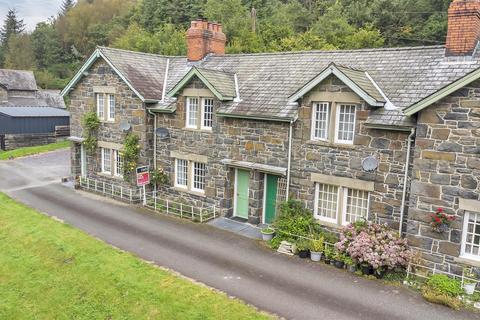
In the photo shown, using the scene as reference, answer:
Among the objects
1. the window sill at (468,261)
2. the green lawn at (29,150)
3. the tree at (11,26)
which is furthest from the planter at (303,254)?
the tree at (11,26)

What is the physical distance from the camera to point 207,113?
19.8 metres

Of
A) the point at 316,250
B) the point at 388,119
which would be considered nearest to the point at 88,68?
the point at 316,250

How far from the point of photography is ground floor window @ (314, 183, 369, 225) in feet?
50.6

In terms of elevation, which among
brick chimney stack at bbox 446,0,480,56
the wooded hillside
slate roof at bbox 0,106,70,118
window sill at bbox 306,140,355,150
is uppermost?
the wooded hillside

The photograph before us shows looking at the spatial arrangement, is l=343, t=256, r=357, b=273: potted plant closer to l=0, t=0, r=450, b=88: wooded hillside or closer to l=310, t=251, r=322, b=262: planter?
l=310, t=251, r=322, b=262: planter

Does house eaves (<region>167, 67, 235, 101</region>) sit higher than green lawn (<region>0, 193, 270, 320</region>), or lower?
higher

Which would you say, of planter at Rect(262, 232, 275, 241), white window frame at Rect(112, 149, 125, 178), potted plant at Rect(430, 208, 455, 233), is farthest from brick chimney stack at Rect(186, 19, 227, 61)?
potted plant at Rect(430, 208, 455, 233)

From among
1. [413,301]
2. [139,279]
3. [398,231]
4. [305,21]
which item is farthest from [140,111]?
[305,21]

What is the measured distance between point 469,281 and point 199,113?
1316cm

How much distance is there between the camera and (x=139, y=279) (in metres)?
13.3

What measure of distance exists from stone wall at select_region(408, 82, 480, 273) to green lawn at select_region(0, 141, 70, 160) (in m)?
34.5

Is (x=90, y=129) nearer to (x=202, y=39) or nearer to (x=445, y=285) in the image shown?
(x=202, y=39)

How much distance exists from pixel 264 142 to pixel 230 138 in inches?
74.6

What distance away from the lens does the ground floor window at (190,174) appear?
2041 centimetres
